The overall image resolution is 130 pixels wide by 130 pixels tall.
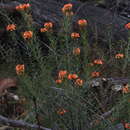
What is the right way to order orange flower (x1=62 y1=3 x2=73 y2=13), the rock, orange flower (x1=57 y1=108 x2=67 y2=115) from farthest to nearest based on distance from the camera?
1. the rock
2. orange flower (x1=62 y1=3 x2=73 y2=13)
3. orange flower (x1=57 y1=108 x2=67 y2=115)

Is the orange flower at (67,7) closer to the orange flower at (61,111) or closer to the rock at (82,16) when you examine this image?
the orange flower at (61,111)

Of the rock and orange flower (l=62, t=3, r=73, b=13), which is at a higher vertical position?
orange flower (l=62, t=3, r=73, b=13)

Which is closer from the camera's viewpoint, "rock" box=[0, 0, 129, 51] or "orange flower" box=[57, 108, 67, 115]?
"orange flower" box=[57, 108, 67, 115]

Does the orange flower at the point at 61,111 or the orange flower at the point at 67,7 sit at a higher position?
the orange flower at the point at 67,7

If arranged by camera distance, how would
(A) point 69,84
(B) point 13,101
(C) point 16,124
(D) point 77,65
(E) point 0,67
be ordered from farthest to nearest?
(E) point 0,67, (B) point 13,101, (D) point 77,65, (A) point 69,84, (C) point 16,124

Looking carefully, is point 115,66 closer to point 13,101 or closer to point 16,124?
point 13,101

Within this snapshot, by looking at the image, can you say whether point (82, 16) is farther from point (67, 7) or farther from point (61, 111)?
point (61, 111)

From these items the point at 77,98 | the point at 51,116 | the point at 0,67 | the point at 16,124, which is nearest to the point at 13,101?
the point at 0,67

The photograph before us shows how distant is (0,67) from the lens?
4.38 m

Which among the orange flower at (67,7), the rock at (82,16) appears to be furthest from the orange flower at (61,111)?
the rock at (82,16)

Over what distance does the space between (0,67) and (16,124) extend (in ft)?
8.56

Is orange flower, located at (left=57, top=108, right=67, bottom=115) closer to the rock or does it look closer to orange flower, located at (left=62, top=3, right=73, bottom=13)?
orange flower, located at (left=62, top=3, right=73, bottom=13)

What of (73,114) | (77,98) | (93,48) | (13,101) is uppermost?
(77,98)

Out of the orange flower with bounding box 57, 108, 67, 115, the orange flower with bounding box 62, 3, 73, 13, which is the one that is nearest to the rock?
the orange flower with bounding box 62, 3, 73, 13
